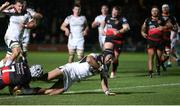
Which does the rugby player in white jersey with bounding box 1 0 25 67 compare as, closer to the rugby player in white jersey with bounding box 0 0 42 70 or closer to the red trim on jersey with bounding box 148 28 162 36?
the rugby player in white jersey with bounding box 0 0 42 70

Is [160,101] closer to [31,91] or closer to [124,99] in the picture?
[124,99]

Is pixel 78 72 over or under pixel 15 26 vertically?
under

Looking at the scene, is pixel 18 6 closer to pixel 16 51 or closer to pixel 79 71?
pixel 16 51

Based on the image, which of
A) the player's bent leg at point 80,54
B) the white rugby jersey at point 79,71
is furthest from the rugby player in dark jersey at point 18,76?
the player's bent leg at point 80,54

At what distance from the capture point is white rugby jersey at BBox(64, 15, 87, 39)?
20.9 m

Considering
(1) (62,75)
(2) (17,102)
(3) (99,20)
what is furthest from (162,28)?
(2) (17,102)

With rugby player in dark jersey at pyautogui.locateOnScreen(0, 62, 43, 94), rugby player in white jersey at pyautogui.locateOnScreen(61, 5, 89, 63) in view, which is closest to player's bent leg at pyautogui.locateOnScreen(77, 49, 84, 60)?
rugby player in white jersey at pyautogui.locateOnScreen(61, 5, 89, 63)

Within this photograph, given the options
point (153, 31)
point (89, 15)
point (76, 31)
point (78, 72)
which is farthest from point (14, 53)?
point (89, 15)

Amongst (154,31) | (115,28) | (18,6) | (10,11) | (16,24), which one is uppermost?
(18,6)

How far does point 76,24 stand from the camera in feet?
69.0

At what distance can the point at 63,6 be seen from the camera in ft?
148

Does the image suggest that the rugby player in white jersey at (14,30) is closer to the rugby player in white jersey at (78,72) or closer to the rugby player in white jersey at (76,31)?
the rugby player in white jersey at (78,72)

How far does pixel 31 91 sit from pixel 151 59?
264 inches

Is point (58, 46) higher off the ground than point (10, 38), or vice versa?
point (10, 38)
